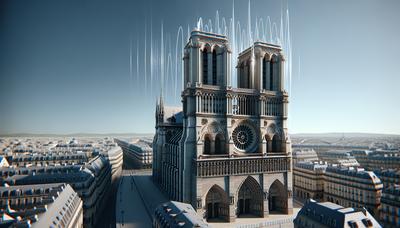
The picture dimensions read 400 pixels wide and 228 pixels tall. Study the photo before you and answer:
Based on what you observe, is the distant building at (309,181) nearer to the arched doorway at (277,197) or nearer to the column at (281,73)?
the arched doorway at (277,197)

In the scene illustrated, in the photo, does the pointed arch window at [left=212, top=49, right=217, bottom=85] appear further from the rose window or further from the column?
the column

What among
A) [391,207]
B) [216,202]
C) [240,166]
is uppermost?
[240,166]

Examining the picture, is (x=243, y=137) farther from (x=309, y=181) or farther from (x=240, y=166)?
(x=309, y=181)

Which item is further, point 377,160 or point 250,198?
point 377,160

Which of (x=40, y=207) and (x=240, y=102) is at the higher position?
(x=240, y=102)

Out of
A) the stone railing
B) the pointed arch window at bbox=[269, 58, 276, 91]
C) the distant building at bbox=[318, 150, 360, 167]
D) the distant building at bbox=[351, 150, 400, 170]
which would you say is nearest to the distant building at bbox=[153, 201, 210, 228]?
the stone railing

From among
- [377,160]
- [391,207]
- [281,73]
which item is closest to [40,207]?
[281,73]

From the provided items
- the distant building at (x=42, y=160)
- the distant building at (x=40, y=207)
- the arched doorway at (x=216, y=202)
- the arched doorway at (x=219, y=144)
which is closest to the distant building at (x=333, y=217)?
the arched doorway at (x=216, y=202)
